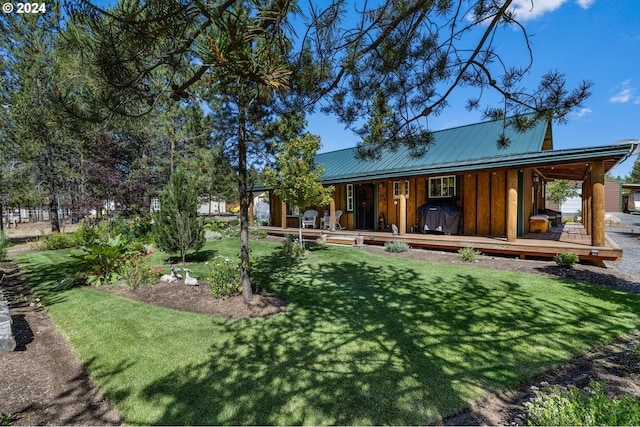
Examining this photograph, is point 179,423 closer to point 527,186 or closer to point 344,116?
point 344,116

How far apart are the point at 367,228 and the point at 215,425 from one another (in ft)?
41.4

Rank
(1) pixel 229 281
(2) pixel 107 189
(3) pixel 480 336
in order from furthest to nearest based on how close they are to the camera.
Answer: (2) pixel 107 189 < (1) pixel 229 281 < (3) pixel 480 336

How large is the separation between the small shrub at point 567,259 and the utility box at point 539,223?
3963 mm

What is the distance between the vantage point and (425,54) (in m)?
3.85

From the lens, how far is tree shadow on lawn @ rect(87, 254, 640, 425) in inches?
103

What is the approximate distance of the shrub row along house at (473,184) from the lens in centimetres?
821

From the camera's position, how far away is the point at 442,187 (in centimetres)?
1185

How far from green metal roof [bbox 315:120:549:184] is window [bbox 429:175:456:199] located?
0.81 m

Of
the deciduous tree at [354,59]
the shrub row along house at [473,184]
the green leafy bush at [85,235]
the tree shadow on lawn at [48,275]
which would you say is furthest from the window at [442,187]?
the green leafy bush at [85,235]

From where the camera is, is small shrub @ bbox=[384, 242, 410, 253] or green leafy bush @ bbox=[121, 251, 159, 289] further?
small shrub @ bbox=[384, 242, 410, 253]

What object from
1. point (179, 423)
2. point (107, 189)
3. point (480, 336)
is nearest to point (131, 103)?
point (179, 423)

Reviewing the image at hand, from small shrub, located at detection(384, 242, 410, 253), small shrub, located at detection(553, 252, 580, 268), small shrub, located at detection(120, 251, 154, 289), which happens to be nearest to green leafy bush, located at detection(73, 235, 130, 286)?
small shrub, located at detection(120, 251, 154, 289)

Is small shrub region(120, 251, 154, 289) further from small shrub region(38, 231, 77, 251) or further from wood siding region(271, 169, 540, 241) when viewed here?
wood siding region(271, 169, 540, 241)

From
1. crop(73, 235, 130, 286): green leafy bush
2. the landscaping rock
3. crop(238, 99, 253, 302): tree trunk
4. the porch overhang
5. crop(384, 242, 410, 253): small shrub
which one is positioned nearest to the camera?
the landscaping rock
